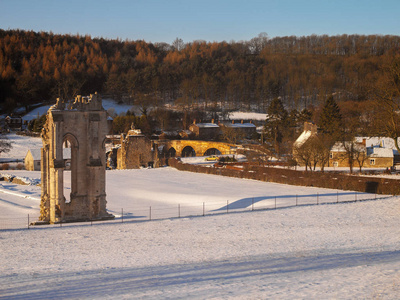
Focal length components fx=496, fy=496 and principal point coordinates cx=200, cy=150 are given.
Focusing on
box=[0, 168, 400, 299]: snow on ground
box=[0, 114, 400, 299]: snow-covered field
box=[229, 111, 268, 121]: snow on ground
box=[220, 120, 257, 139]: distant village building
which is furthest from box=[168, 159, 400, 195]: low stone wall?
box=[229, 111, 268, 121]: snow on ground

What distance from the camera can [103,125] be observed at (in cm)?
2150

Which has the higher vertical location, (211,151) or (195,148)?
(195,148)

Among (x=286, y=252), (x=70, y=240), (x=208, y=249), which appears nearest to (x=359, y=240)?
(x=286, y=252)

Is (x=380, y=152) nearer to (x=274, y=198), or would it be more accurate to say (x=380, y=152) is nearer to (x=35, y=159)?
(x=274, y=198)

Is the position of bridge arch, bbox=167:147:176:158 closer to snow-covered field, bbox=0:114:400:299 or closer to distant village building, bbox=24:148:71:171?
distant village building, bbox=24:148:71:171

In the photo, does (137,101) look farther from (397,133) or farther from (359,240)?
(359,240)

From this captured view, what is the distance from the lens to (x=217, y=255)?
15227 mm

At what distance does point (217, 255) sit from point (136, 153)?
34542 millimetres

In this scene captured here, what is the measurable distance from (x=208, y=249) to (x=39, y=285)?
223 inches

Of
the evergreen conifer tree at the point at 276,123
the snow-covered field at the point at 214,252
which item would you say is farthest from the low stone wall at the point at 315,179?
the evergreen conifer tree at the point at 276,123

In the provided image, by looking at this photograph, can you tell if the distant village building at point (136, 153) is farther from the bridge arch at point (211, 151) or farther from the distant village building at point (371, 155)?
the distant village building at point (371, 155)

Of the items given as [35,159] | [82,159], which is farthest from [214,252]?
[35,159]

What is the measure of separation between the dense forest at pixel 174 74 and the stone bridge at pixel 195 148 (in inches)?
1115

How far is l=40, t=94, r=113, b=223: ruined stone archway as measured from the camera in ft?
69.3
